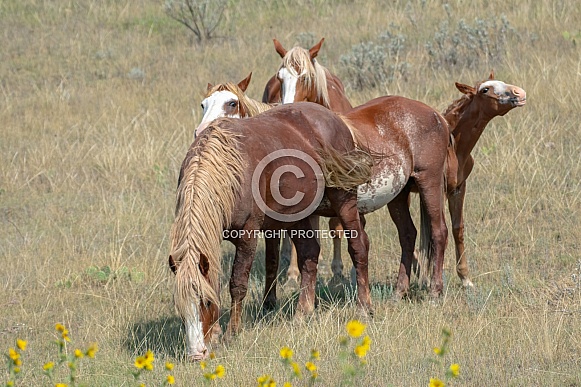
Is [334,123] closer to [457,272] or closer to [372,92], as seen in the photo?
[457,272]

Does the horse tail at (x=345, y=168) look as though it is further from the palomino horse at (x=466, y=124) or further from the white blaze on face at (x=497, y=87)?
the white blaze on face at (x=497, y=87)

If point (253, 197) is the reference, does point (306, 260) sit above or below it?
below

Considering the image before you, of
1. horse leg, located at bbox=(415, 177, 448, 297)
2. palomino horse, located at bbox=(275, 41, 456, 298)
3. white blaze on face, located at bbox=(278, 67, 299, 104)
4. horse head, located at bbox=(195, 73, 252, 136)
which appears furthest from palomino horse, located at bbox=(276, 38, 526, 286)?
horse head, located at bbox=(195, 73, 252, 136)

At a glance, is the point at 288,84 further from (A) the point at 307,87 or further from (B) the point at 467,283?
(B) the point at 467,283

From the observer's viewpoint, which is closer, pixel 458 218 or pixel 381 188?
pixel 381 188

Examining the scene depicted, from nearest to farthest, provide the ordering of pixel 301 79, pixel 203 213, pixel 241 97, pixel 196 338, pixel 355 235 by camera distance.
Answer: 1. pixel 196 338
2. pixel 203 213
3. pixel 355 235
4. pixel 241 97
5. pixel 301 79

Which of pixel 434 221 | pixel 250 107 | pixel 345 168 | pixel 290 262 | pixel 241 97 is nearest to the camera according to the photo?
pixel 345 168

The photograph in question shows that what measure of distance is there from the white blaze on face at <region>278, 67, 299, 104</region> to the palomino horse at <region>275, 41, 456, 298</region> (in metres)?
0.92

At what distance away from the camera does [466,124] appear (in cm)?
700

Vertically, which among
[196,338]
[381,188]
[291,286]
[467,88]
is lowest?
[291,286]

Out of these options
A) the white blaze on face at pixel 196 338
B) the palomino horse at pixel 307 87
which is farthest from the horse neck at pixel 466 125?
the white blaze on face at pixel 196 338

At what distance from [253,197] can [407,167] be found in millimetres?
1568

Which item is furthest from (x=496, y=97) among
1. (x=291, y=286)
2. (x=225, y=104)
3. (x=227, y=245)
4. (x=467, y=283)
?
(x=227, y=245)

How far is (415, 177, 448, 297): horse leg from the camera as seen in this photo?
6418mm
